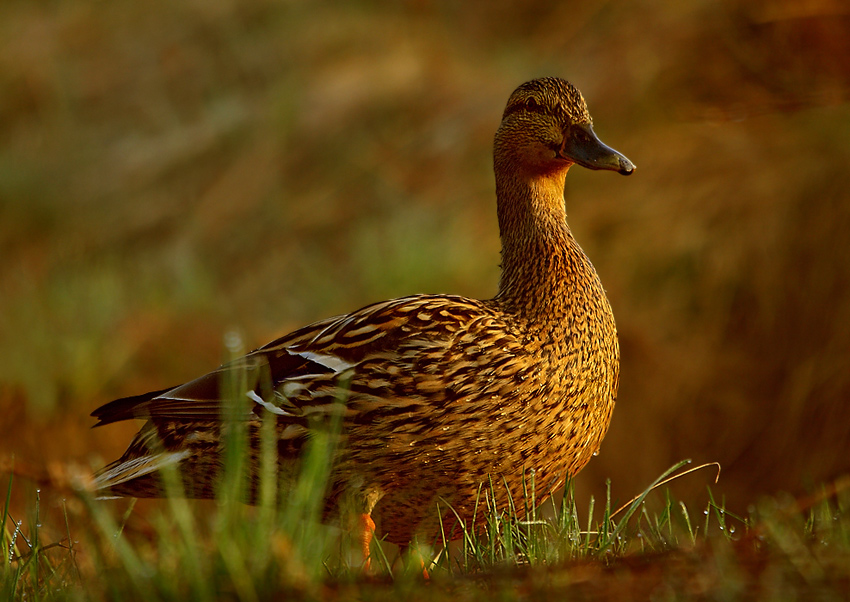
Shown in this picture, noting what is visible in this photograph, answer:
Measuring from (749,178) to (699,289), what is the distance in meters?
0.87

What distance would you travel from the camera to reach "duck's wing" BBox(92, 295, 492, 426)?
115 inches

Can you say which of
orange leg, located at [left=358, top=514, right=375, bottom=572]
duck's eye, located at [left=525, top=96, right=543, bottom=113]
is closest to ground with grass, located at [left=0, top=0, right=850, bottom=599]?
orange leg, located at [left=358, top=514, right=375, bottom=572]

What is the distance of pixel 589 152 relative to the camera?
323 cm

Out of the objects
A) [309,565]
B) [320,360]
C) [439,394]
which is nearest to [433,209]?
[320,360]

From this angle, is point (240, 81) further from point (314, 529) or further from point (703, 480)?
point (314, 529)

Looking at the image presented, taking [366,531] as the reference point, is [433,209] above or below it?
above

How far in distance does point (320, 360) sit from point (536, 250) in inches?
31.5

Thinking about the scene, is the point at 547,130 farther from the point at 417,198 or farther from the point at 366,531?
the point at 417,198

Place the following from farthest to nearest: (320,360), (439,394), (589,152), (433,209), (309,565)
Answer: (433,209)
(589,152)
(320,360)
(439,394)
(309,565)

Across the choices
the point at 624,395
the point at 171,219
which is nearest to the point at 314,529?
the point at 624,395

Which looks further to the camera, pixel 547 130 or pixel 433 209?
pixel 433 209

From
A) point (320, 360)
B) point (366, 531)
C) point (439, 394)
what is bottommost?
point (366, 531)

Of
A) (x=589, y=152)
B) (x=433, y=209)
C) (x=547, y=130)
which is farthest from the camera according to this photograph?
(x=433, y=209)

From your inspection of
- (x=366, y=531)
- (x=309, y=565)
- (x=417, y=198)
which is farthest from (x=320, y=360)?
(x=417, y=198)
